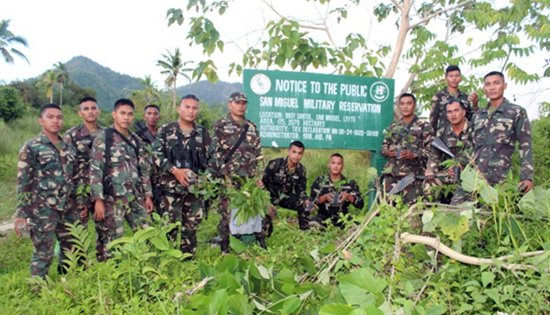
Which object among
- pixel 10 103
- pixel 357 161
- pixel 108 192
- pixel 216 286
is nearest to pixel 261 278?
pixel 216 286

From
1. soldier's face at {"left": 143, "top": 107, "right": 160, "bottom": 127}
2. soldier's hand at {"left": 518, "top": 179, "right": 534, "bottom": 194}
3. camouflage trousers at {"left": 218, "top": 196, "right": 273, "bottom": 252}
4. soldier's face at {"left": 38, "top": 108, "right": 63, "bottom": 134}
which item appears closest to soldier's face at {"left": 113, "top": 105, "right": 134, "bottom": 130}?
soldier's face at {"left": 38, "top": 108, "right": 63, "bottom": 134}

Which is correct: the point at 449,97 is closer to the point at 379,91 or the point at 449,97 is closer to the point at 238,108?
the point at 379,91

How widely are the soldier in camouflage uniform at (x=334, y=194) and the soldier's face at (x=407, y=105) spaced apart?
88cm

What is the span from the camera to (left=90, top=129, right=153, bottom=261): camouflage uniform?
Answer: 4387 mm

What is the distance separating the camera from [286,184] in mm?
5832

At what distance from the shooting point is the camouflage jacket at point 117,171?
172 inches

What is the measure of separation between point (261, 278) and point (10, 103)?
3033cm

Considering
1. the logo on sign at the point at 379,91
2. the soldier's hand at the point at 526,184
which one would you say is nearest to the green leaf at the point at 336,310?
the soldier's hand at the point at 526,184

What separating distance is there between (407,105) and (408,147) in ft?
1.63

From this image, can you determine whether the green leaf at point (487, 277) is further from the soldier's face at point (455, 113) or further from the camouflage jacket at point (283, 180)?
the camouflage jacket at point (283, 180)

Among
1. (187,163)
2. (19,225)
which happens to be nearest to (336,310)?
(19,225)

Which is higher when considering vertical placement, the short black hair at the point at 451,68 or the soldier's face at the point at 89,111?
the short black hair at the point at 451,68

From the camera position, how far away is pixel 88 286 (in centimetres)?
296

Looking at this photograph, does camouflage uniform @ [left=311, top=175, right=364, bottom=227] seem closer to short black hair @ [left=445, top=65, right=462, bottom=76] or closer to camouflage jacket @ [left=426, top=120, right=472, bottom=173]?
camouflage jacket @ [left=426, top=120, right=472, bottom=173]
